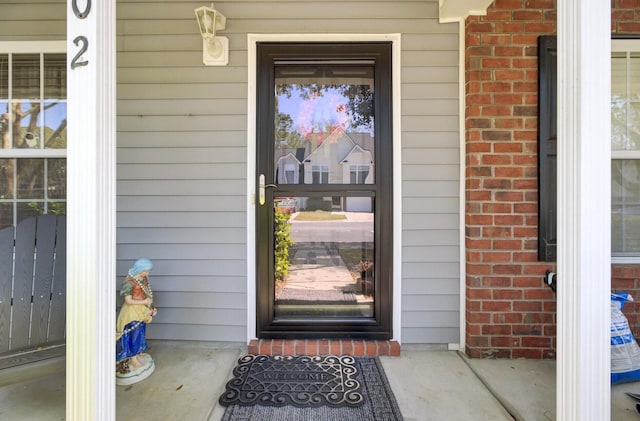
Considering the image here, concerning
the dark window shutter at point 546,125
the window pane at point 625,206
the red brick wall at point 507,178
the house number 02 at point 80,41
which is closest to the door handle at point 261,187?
the house number 02 at point 80,41

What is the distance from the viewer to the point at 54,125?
2.43 m

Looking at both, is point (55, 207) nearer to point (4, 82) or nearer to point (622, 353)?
point (4, 82)

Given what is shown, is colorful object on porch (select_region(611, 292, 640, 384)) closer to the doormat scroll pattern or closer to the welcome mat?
the welcome mat

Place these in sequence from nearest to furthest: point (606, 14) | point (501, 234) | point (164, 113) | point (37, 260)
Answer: point (606, 14), point (37, 260), point (501, 234), point (164, 113)

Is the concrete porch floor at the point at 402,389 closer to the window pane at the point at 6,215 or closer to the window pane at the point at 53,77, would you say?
the window pane at the point at 6,215

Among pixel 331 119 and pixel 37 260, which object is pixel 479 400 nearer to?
pixel 331 119

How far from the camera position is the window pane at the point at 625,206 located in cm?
233

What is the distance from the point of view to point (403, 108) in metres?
2.36

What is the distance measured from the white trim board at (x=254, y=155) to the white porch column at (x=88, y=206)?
1.10m

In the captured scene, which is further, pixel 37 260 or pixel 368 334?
pixel 368 334

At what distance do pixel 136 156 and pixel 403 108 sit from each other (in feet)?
6.53

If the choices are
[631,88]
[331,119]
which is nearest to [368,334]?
[331,119]

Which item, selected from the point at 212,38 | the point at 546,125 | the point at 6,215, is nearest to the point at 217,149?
the point at 212,38

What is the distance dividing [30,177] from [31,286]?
1.09 m
